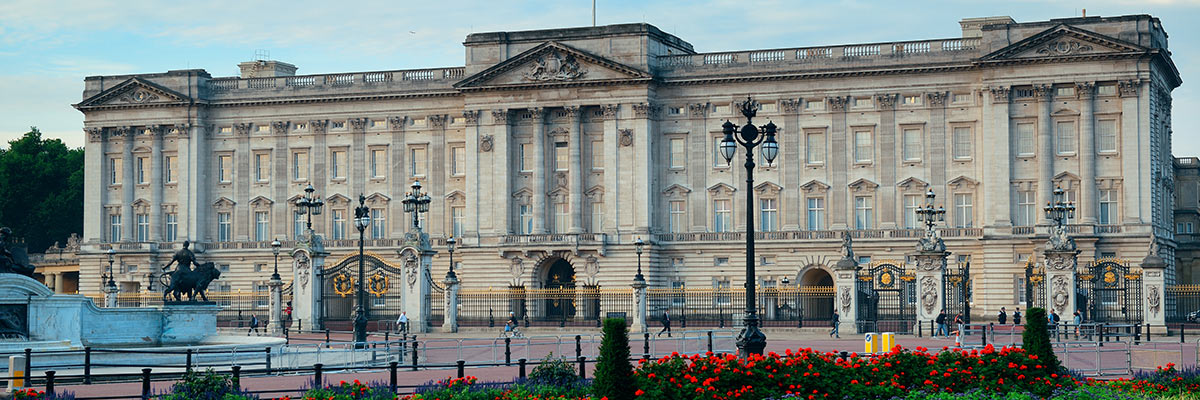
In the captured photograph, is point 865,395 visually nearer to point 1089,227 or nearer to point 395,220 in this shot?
point 1089,227

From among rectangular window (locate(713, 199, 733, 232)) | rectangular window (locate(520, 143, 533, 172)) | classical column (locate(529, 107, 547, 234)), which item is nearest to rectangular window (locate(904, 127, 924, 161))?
rectangular window (locate(713, 199, 733, 232))

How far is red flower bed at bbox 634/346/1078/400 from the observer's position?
26234 mm

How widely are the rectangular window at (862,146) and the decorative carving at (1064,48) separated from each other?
9.37 meters

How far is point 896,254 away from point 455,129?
2352 cm

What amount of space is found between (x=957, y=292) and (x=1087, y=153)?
1024 cm

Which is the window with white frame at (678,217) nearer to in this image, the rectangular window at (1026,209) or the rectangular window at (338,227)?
the rectangular window at (1026,209)

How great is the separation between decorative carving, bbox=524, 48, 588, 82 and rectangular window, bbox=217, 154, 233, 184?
1829 centimetres

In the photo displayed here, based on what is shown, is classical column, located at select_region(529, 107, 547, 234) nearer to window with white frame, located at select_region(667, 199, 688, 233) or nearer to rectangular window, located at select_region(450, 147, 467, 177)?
rectangular window, located at select_region(450, 147, 467, 177)

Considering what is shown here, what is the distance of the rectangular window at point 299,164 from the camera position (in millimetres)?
91438

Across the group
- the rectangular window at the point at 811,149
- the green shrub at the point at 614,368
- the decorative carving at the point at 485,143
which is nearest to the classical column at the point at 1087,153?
the rectangular window at the point at 811,149

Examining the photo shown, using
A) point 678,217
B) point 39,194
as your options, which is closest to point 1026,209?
point 678,217

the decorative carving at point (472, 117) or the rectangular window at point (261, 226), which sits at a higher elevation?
the decorative carving at point (472, 117)

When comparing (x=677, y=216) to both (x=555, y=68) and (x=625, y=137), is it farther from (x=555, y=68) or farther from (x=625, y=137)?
(x=555, y=68)

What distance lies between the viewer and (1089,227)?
76875mm
